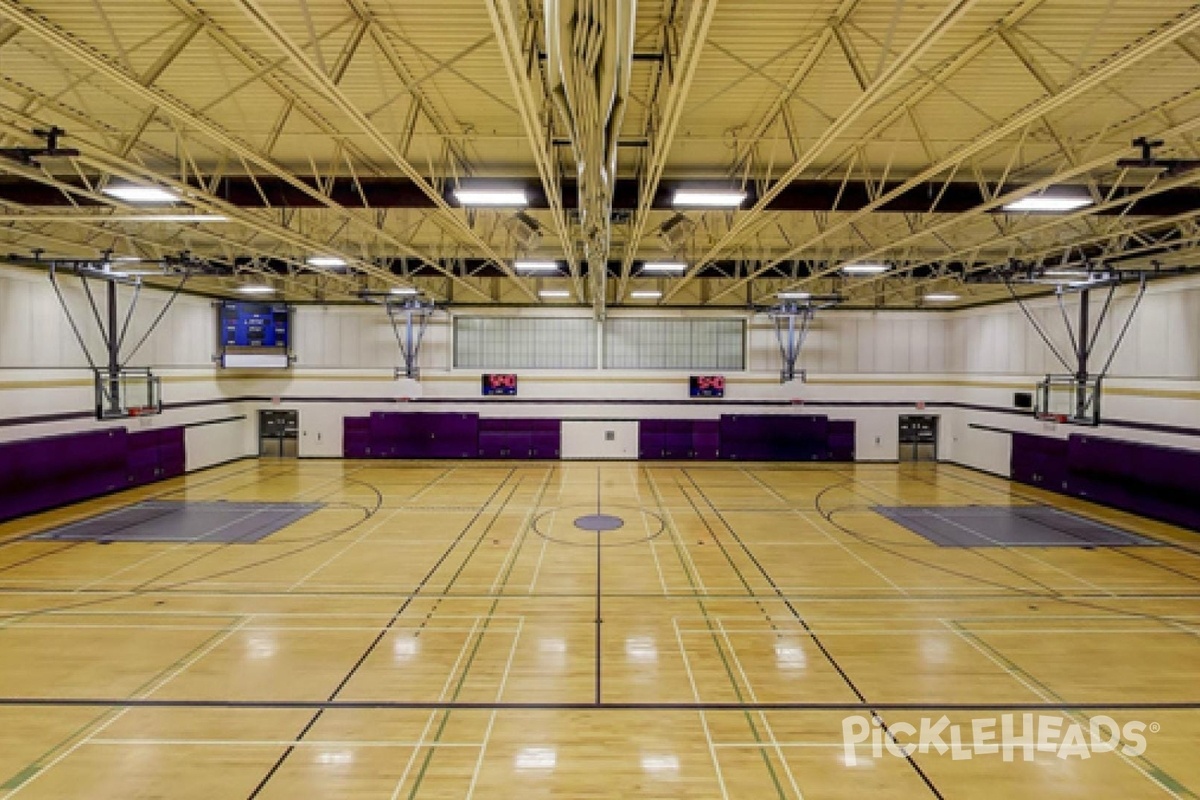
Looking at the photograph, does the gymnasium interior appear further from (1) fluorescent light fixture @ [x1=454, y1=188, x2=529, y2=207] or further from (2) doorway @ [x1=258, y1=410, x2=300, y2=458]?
(2) doorway @ [x1=258, y1=410, x2=300, y2=458]

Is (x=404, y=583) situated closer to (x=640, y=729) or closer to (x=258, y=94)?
(x=640, y=729)

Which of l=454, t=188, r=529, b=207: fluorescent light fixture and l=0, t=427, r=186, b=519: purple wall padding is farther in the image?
l=0, t=427, r=186, b=519: purple wall padding

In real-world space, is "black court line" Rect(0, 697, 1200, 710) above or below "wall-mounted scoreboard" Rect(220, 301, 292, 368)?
below

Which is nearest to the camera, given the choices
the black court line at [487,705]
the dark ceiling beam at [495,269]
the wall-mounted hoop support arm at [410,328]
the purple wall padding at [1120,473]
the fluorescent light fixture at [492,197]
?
the black court line at [487,705]

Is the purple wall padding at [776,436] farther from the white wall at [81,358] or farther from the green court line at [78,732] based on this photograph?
the white wall at [81,358]

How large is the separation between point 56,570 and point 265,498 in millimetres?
5752

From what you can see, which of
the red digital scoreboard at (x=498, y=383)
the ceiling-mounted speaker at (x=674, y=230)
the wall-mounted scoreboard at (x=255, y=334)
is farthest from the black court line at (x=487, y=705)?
the wall-mounted scoreboard at (x=255, y=334)

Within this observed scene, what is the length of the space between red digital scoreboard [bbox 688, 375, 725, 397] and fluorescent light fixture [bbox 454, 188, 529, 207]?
15.4 metres

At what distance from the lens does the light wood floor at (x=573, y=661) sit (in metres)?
5.06

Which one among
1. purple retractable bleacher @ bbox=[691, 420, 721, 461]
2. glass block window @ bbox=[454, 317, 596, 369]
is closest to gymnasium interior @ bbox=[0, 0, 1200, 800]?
purple retractable bleacher @ bbox=[691, 420, 721, 461]

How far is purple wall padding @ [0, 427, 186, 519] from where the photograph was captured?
43.4 ft

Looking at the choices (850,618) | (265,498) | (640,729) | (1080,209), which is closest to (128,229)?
(265,498)
